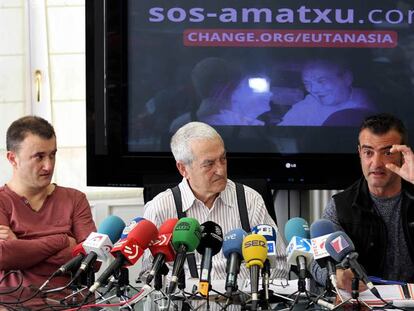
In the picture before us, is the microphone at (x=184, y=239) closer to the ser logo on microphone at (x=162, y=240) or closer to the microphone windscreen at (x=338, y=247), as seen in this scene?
the ser logo on microphone at (x=162, y=240)

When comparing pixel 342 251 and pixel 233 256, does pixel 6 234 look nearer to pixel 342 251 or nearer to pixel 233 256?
pixel 233 256

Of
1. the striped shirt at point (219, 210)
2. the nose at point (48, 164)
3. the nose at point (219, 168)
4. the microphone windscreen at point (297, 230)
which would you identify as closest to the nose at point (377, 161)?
the striped shirt at point (219, 210)

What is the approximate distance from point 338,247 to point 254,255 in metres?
0.26

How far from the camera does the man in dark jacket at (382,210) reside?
3963 millimetres

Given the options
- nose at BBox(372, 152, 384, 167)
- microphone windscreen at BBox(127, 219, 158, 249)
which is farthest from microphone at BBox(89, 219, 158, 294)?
nose at BBox(372, 152, 384, 167)

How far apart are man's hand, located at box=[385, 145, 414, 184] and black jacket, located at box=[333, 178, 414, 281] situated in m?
0.17

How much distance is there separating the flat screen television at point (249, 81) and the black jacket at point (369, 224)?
1222mm

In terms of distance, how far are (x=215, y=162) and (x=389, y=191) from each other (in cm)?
78

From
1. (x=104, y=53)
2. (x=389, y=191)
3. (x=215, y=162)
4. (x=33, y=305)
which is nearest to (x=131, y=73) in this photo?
(x=104, y=53)

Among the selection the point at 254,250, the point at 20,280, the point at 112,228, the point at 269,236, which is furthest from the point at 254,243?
the point at 20,280

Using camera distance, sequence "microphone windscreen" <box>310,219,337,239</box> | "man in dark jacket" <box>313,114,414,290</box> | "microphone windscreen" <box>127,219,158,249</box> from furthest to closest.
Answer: "man in dark jacket" <box>313,114,414,290</box> < "microphone windscreen" <box>310,219,337,239</box> < "microphone windscreen" <box>127,219,158,249</box>

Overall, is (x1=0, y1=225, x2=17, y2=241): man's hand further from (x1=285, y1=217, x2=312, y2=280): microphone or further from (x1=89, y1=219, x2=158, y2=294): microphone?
(x1=285, y1=217, x2=312, y2=280): microphone

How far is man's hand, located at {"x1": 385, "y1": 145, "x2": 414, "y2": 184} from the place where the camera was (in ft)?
12.7

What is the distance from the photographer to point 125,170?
17.7 ft
